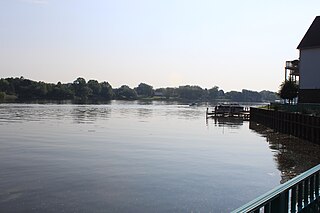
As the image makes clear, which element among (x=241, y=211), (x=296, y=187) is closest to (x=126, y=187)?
(x=296, y=187)

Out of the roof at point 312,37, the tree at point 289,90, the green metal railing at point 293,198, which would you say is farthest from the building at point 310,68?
the green metal railing at point 293,198

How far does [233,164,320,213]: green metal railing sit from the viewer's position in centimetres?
512

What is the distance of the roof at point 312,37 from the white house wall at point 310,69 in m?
0.69

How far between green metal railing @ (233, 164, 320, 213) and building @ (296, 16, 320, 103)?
48.7 metres

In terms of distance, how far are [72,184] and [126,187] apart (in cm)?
212

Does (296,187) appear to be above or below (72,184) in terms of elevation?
above

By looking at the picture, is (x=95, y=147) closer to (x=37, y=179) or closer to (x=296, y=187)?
(x=37, y=179)

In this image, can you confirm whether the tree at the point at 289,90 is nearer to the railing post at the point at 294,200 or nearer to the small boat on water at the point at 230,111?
the small boat on water at the point at 230,111

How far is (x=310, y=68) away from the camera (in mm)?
55219

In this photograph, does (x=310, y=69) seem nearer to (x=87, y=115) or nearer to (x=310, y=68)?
(x=310, y=68)

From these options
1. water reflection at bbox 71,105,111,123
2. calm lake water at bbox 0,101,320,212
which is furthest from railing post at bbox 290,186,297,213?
water reflection at bbox 71,105,111,123

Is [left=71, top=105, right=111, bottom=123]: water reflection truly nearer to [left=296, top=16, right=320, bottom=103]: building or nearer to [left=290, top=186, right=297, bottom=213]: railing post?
[left=296, top=16, right=320, bottom=103]: building

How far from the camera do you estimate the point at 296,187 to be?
21.4 feet

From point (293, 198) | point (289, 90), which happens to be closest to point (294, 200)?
point (293, 198)
